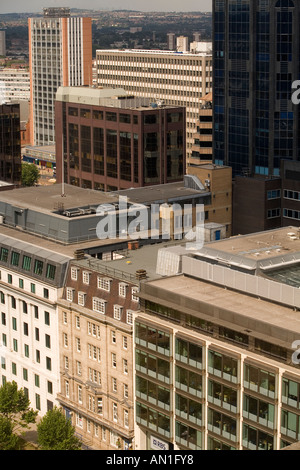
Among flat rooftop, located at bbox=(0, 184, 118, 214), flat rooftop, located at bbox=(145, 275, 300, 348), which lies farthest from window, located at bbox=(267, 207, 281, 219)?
flat rooftop, located at bbox=(145, 275, 300, 348)

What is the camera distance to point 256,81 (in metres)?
186

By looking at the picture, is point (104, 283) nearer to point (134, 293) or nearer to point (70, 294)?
point (70, 294)

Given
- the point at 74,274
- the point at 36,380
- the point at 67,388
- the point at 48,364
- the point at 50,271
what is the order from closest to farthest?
1. the point at 74,274
2. the point at 67,388
3. the point at 50,271
4. the point at 48,364
5. the point at 36,380

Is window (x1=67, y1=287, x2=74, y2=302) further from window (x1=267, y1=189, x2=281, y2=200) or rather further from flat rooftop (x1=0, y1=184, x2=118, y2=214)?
window (x1=267, y1=189, x2=281, y2=200)

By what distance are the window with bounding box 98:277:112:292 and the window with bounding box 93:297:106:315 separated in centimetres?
152

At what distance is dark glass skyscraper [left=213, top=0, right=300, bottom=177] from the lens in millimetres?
182375

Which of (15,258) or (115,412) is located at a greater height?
(15,258)

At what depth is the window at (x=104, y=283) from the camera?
355 ft

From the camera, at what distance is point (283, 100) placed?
603ft

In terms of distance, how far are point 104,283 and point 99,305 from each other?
8.87 ft

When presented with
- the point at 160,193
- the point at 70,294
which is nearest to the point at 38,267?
the point at 70,294

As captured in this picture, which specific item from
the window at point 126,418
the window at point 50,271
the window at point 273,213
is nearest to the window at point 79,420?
the window at point 126,418

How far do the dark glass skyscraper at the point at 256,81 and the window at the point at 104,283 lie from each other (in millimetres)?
84127
